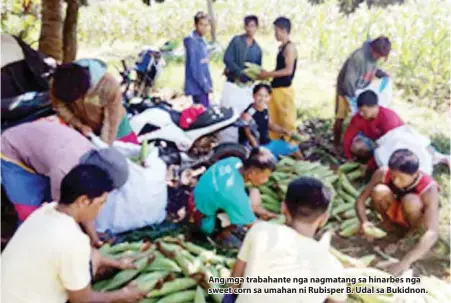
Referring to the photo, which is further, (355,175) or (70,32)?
(70,32)

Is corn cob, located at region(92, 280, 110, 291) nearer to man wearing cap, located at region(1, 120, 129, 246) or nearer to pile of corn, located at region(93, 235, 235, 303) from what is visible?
pile of corn, located at region(93, 235, 235, 303)

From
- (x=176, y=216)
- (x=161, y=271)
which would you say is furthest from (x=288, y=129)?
(x=161, y=271)

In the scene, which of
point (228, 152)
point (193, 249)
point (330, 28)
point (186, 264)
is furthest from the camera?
point (330, 28)

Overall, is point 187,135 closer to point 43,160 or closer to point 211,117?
point 211,117

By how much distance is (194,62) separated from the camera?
6.36 metres

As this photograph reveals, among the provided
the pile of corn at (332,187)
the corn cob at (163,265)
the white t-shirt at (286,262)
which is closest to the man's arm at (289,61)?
the pile of corn at (332,187)

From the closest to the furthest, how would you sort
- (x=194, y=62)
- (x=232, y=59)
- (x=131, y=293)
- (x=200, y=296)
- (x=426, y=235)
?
1. (x=131, y=293)
2. (x=200, y=296)
3. (x=426, y=235)
4. (x=232, y=59)
5. (x=194, y=62)

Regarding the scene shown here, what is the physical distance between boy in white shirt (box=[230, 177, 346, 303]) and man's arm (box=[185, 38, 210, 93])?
13.2 ft

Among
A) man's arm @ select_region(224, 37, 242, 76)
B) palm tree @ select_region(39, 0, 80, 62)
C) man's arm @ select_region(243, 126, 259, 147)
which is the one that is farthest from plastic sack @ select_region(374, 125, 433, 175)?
palm tree @ select_region(39, 0, 80, 62)

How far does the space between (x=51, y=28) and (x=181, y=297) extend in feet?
13.0

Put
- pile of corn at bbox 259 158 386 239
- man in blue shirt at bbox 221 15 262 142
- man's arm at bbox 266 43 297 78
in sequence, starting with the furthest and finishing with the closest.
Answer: man in blue shirt at bbox 221 15 262 142, man's arm at bbox 266 43 297 78, pile of corn at bbox 259 158 386 239

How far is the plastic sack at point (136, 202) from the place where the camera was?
3881mm

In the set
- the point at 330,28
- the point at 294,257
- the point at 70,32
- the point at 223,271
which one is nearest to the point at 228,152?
the point at 223,271

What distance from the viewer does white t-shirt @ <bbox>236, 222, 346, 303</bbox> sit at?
2.36m
